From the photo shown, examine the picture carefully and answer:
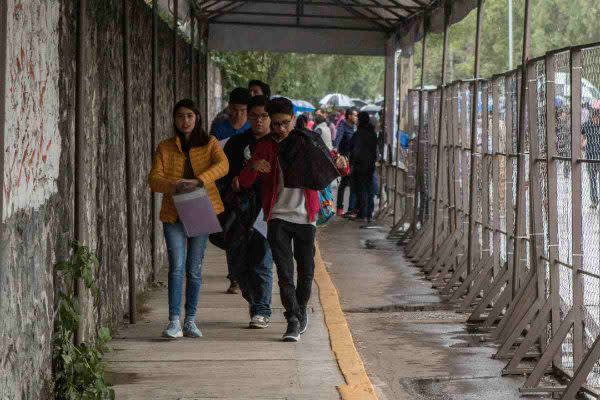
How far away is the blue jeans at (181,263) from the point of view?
923cm

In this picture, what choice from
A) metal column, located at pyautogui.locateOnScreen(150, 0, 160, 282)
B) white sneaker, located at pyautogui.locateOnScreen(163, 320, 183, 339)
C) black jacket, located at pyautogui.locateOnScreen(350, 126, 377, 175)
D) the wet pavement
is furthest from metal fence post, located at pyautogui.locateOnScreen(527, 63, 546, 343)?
black jacket, located at pyautogui.locateOnScreen(350, 126, 377, 175)

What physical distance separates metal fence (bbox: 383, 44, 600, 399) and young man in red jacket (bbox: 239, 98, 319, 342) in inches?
63.5

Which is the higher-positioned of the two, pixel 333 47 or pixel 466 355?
pixel 333 47

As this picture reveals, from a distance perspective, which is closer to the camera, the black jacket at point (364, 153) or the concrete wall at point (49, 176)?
the concrete wall at point (49, 176)

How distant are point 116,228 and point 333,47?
11.7m

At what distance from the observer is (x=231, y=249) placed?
9938 millimetres

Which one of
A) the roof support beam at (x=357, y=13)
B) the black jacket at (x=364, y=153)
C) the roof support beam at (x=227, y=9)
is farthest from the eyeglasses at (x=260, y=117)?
the black jacket at (x=364, y=153)

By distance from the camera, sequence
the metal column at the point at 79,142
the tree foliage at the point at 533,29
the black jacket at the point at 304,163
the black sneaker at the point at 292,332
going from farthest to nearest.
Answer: the tree foliage at the point at 533,29 < the black sneaker at the point at 292,332 < the black jacket at the point at 304,163 < the metal column at the point at 79,142

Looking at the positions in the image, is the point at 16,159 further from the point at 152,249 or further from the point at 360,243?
the point at 360,243

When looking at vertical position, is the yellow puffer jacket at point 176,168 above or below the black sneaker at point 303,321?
above

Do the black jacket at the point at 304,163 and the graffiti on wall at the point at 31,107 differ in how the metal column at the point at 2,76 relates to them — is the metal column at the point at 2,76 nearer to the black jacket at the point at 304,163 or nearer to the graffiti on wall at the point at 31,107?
the graffiti on wall at the point at 31,107

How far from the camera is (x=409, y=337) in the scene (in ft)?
34.9

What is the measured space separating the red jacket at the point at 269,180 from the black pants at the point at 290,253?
11 centimetres

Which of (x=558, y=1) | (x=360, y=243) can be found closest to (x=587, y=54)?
(x=360, y=243)
